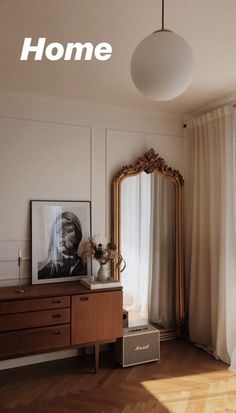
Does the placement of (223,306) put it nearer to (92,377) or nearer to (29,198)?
(92,377)

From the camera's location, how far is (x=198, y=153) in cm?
388

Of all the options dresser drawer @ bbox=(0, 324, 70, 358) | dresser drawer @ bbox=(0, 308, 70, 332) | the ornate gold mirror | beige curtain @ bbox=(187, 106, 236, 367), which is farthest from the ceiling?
dresser drawer @ bbox=(0, 324, 70, 358)

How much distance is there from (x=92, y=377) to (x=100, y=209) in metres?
1.65

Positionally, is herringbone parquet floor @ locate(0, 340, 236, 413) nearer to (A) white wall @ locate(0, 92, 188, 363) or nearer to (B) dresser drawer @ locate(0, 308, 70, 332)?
(B) dresser drawer @ locate(0, 308, 70, 332)

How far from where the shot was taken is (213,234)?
357 centimetres

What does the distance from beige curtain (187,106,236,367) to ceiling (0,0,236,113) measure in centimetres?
49

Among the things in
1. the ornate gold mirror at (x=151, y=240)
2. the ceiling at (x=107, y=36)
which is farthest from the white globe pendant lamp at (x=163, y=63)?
the ornate gold mirror at (x=151, y=240)

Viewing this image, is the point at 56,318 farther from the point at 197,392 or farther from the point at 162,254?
the point at 162,254

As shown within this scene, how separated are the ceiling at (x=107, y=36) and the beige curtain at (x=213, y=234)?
1.61 feet

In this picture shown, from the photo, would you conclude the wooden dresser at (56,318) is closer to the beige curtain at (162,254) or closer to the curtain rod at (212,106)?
the beige curtain at (162,254)

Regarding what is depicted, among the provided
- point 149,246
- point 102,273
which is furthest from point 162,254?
point 102,273

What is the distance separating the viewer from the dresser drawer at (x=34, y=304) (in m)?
2.86

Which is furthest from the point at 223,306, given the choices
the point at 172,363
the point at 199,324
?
the point at 172,363

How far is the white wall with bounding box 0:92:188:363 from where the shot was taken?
333 centimetres
